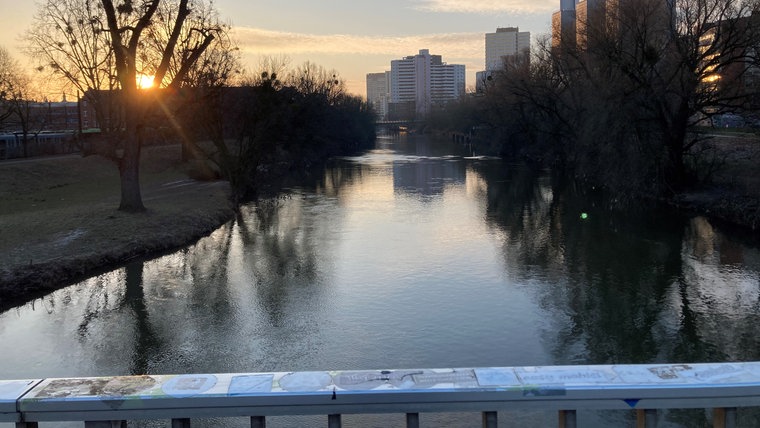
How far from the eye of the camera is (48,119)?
3051 inches

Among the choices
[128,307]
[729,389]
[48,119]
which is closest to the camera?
[729,389]

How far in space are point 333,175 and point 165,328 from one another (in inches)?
1507

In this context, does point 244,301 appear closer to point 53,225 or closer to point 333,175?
point 53,225

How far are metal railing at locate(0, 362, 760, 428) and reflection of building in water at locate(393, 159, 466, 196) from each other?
32.5 metres

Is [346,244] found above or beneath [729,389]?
beneath

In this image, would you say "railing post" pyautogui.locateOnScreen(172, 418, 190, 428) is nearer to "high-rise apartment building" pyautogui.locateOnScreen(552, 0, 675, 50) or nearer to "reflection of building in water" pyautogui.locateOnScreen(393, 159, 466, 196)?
"high-rise apartment building" pyautogui.locateOnScreen(552, 0, 675, 50)

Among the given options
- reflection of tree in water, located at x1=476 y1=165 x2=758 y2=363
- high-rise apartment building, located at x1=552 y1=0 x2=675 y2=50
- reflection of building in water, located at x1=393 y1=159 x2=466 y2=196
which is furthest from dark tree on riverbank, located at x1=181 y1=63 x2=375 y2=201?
high-rise apartment building, located at x1=552 y1=0 x2=675 y2=50

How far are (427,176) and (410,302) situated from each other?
32.6 m

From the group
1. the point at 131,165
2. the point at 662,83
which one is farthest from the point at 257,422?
the point at 662,83

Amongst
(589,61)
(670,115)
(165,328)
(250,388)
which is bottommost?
(165,328)

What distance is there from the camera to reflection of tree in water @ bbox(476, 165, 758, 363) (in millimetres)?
11203

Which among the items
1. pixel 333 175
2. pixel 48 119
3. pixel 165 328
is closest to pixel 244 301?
pixel 165 328

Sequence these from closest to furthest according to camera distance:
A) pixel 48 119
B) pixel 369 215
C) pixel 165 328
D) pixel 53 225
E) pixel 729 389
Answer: pixel 729 389
pixel 165 328
pixel 53 225
pixel 369 215
pixel 48 119

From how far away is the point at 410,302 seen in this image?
14.1 metres
